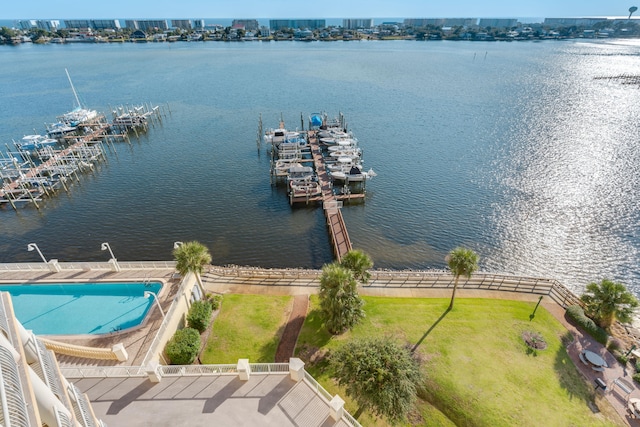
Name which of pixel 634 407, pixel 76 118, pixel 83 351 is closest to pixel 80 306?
pixel 83 351

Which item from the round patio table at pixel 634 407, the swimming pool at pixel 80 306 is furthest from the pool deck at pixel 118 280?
the round patio table at pixel 634 407

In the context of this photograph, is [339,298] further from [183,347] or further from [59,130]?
[59,130]

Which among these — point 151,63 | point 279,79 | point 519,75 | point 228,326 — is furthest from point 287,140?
point 151,63

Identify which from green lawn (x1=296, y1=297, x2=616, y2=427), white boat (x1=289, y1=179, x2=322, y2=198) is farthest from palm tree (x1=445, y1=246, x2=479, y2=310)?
white boat (x1=289, y1=179, x2=322, y2=198)

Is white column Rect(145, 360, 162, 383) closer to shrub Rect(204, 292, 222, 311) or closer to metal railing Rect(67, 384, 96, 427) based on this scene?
metal railing Rect(67, 384, 96, 427)

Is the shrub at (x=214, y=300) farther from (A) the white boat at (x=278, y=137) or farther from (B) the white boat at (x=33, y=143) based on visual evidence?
(B) the white boat at (x=33, y=143)

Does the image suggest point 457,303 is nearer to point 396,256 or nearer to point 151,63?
A: point 396,256

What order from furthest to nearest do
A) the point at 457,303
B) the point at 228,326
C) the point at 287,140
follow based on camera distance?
the point at 287,140 → the point at 457,303 → the point at 228,326
